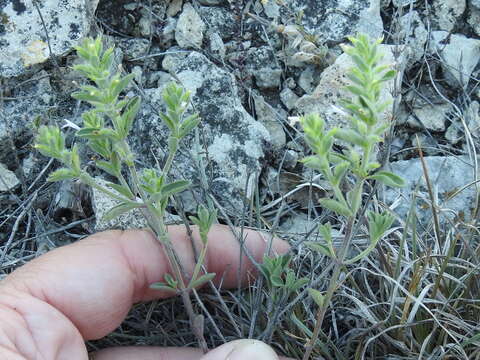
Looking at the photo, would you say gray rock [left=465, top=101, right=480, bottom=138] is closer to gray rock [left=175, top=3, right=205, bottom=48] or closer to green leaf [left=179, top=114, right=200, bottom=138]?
gray rock [left=175, top=3, right=205, bottom=48]

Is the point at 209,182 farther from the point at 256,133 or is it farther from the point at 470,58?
the point at 470,58

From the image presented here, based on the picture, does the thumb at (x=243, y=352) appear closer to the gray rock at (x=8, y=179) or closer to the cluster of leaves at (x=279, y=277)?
the cluster of leaves at (x=279, y=277)

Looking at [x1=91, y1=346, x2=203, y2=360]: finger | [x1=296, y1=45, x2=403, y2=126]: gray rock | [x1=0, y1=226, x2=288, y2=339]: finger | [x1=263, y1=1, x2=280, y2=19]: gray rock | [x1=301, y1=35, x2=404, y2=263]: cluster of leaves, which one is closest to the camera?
[x1=301, y1=35, x2=404, y2=263]: cluster of leaves

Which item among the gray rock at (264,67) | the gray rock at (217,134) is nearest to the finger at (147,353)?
the gray rock at (217,134)

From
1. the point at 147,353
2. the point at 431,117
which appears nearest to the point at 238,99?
the point at 431,117

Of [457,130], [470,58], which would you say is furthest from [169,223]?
[470,58]

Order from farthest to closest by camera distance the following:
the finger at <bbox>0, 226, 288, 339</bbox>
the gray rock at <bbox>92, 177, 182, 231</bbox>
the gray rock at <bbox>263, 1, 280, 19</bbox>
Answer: the gray rock at <bbox>263, 1, 280, 19</bbox>
the gray rock at <bbox>92, 177, 182, 231</bbox>
the finger at <bbox>0, 226, 288, 339</bbox>

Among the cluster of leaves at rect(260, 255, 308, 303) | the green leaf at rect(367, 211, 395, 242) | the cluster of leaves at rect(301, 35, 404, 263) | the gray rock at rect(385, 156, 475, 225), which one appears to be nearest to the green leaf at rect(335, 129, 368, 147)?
the cluster of leaves at rect(301, 35, 404, 263)
